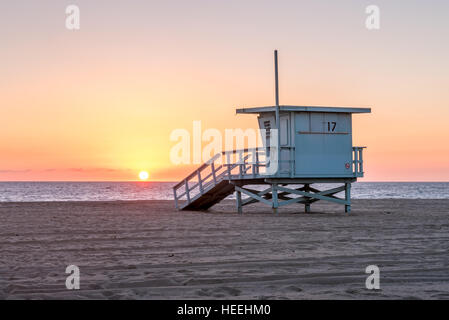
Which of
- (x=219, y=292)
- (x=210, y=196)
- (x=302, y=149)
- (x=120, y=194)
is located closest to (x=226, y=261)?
(x=219, y=292)

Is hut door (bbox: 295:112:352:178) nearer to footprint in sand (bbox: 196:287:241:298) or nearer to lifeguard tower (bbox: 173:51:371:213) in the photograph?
lifeguard tower (bbox: 173:51:371:213)

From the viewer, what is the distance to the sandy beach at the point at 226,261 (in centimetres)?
688

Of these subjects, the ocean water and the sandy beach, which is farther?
the ocean water

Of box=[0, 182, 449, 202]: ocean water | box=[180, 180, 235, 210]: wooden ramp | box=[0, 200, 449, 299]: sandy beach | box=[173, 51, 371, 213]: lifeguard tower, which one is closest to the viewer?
box=[0, 200, 449, 299]: sandy beach

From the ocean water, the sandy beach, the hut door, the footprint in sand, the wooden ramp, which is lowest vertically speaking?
the ocean water

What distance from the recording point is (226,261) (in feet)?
29.9

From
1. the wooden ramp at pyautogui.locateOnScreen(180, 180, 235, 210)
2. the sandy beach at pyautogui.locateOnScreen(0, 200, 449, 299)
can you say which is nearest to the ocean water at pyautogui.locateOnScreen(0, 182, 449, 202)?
the wooden ramp at pyautogui.locateOnScreen(180, 180, 235, 210)

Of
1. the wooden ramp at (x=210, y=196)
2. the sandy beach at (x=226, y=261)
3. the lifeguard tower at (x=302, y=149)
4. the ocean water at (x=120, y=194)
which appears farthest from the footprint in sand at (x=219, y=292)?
the ocean water at (x=120, y=194)

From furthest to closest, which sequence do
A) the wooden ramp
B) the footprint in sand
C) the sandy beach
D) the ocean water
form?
1. the ocean water
2. the wooden ramp
3. the sandy beach
4. the footprint in sand

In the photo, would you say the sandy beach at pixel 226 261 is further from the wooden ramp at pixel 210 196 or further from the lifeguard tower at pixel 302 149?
the wooden ramp at pixel 210 196

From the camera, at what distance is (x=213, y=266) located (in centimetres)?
863

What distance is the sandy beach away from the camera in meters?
6.88
